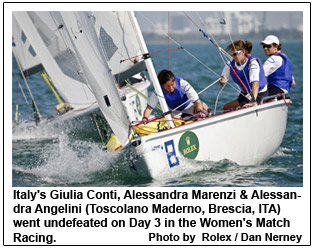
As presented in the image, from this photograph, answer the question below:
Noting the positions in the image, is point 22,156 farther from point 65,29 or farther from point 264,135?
point 264,135

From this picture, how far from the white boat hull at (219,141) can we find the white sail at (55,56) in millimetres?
3166

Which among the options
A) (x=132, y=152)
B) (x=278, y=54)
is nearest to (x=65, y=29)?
(x=132, y=152)

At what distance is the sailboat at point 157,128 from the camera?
571cm

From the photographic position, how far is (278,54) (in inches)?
270

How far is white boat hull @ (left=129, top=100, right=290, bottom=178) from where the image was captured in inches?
224

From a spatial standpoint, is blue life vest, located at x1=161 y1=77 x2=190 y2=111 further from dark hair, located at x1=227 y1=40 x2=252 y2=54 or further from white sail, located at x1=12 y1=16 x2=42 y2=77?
white sail, located at x1=12 y1=16 x2=42 y2=77

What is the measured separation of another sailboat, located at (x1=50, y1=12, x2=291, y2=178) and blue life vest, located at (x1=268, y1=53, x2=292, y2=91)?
572mm

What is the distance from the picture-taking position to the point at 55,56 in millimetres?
9133

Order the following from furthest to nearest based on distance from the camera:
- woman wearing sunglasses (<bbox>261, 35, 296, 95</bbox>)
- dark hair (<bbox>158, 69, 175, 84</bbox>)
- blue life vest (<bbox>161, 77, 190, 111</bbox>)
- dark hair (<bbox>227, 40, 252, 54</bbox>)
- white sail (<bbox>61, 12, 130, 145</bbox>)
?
woman wearing sunglasses (<bbox>261, 35, 296, 95</bbox>) → dark hair (<bbox>227, 40, 252, 54</bbox>) → blue life vest (<bbox>161, 77, 190, 111</bbox>) → dark hair (<bbox>158, 69, 175, 84</bbox>) → white sail (<bbox>61, 12, 130, 145</bbox>)

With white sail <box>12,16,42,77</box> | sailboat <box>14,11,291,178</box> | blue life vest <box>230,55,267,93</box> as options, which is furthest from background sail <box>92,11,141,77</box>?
white sail <box>12,16,42,77</box>

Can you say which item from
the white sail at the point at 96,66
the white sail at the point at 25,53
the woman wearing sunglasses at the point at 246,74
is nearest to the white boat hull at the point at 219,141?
the woman wearing sunglasses at the point at 246,74

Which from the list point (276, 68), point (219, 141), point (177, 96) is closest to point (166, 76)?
point (177, 96)
